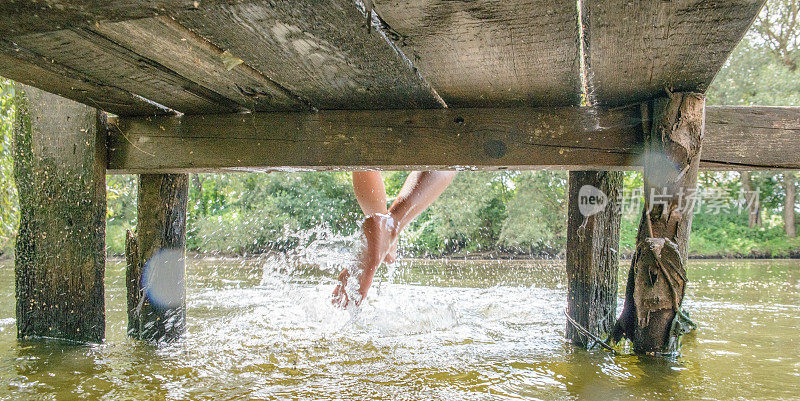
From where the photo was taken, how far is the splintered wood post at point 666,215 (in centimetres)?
238

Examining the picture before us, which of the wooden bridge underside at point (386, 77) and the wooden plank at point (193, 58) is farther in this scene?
the wooden plank at point (193, 58)

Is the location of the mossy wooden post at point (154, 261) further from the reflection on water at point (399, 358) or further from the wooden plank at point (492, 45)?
the wooden plank at point (492, 45)

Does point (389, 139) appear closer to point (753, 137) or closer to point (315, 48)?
point (315, 48)

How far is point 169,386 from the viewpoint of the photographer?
2482 mm

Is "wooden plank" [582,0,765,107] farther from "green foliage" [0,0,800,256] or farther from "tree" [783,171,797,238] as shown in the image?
"tree" [783,171,797,238]

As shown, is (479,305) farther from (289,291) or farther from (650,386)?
(650,386)

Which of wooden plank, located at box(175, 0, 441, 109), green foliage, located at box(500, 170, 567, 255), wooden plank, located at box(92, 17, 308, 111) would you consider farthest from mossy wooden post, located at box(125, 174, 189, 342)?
green foliage, located at box(500, 170, 567, 255)

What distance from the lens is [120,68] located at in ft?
6.87

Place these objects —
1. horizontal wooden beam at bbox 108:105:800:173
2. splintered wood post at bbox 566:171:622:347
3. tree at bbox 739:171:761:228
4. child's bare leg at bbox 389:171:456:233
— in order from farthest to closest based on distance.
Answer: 1. tree at bbox 739:171:761:228
2. child's bare leg at bbox 389:171:456:233
3. splintered wood post at bbox 566:171:622:347
4. horizontal wooden beam at bbox 108:105:800:173

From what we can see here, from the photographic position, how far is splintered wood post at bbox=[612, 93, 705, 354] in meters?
2.38

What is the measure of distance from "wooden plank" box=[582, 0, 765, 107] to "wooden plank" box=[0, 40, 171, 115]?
190cm

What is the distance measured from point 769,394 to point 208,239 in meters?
14.9

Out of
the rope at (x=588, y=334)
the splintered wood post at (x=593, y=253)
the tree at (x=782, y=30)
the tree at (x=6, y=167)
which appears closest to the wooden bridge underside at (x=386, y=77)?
the splintered wood post at (x=593, y=253)

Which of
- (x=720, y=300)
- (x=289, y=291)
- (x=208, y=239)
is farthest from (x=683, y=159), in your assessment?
(x=208, y=239)
